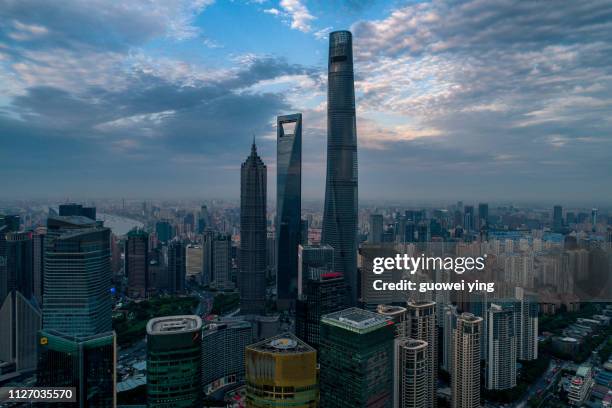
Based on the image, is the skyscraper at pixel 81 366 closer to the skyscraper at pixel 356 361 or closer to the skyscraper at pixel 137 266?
the skyscraper at pixel 356 361

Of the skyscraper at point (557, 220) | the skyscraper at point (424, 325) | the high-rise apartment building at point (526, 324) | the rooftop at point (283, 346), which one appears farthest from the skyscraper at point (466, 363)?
the skyscraper at point (557, 220)

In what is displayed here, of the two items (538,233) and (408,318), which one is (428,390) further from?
(538,233)

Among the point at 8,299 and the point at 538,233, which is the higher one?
the point at 538,233

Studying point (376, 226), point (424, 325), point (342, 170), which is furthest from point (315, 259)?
point (376, 226)

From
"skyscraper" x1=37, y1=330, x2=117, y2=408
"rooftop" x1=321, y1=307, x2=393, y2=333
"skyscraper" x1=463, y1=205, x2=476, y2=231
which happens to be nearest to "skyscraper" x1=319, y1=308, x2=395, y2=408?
"rooftop" x1=321, y1=307, x2=393, y2=333

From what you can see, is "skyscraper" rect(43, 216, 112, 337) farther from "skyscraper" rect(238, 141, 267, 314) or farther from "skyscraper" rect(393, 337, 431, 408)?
"skyscraper" rect(238, 141, 267, 314)

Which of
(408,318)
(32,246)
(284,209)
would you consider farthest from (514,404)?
(32,246)

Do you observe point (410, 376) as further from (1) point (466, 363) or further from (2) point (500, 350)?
(2) point (500, 350)

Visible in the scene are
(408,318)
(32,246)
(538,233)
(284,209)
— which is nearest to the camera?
(408,318)
